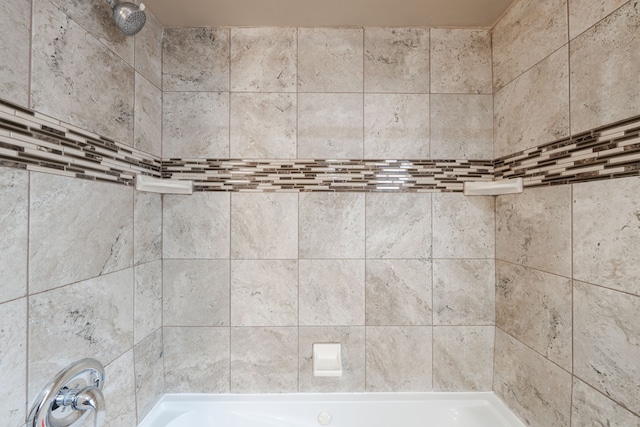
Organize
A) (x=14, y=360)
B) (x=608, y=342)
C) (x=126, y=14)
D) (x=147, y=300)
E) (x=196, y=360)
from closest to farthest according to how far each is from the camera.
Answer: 1. (x=14, y=360)
2. (x=608, y=342)
3. (x=126, y=14)
4. (x=147, y=300)
5. (x=196, y=360)

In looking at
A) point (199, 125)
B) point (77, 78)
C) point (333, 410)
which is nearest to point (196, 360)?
point (333, 410)

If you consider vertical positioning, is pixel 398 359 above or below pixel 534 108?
below

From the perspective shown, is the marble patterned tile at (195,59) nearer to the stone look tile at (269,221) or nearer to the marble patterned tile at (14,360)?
the stone look tile at (269,221)

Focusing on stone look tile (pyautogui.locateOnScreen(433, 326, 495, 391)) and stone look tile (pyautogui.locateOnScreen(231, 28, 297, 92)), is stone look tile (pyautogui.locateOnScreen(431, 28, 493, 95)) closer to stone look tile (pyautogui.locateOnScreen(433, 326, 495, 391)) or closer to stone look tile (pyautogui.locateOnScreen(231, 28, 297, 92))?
stone look tile (pyautogui.locateOnScreen(231, 28, 297, 92))

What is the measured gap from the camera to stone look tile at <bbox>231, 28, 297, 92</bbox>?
1.47 m

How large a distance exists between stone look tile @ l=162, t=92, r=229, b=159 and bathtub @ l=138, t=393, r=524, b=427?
4.34ft

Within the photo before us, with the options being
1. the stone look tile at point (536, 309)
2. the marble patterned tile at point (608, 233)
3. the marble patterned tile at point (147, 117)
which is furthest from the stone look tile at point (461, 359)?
the marble patterned tile at point (147, 117)

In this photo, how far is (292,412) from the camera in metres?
1.42

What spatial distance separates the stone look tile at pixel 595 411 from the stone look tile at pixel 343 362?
33.5 inches

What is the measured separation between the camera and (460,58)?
1489 millimetres

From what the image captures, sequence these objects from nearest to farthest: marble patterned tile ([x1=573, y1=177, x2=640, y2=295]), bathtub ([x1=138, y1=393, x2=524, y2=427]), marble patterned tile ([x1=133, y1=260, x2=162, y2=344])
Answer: marble patterned tile ([x1=573, y1=177, x2=640, y2=295]), marble patterned tile ([x1=133, y1=260, x2=162, y2=344]), bathtub ([x1=138, y1=393, x2=524, y2=427])

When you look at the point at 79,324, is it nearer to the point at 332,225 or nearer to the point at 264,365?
the point at 264,365

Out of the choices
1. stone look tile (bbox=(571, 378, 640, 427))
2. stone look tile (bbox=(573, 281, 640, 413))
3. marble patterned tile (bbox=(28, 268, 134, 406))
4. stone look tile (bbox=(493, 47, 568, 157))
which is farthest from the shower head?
stone look tile (bbox=(571, 378, 640, 427))

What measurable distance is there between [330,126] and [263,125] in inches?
14.5
